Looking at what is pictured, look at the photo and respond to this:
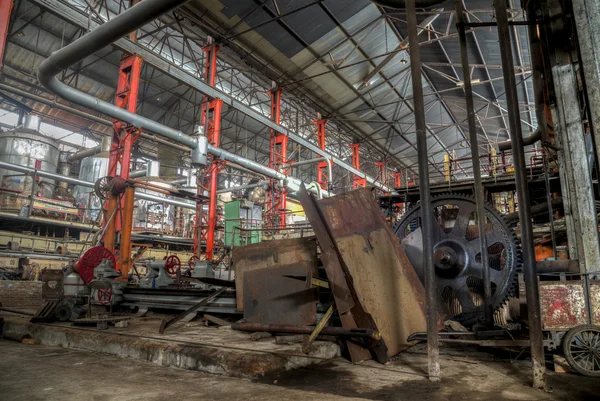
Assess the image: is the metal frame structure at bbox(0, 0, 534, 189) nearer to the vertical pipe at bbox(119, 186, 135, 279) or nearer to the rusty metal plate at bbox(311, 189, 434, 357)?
the vertical pipe at bbox(119, 186, 135, 279)

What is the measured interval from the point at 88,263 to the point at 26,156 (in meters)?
14.1

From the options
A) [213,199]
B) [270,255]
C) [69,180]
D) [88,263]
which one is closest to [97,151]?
[69,180]

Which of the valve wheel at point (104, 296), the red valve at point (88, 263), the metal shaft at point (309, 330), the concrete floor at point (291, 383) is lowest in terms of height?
the concrete floor at point (291, 383)

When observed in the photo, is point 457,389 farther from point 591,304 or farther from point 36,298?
point 36,298

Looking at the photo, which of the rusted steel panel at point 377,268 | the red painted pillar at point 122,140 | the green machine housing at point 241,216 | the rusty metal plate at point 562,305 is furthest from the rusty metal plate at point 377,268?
the green machine housing at point 241,216

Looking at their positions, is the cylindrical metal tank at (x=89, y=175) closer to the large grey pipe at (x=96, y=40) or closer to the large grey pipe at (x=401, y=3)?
the large grey pipe at (x=96, y=40)

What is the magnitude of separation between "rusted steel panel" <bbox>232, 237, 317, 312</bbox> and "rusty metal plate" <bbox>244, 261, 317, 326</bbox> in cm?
30

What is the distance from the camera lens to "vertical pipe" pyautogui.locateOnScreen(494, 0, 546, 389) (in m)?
2.79

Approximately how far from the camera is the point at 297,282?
4277 mm

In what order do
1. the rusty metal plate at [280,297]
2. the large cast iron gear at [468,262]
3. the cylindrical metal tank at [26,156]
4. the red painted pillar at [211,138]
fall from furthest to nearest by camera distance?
1. the cylindrical metal tank at [26,156]
2. the red painted pillar at [211,138]
3. the large cast iron gear at [468,262]
4. the rusty metal plate at [280,297]

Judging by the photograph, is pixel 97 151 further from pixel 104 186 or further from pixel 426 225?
pixel 426 225

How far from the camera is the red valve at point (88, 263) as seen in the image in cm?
670

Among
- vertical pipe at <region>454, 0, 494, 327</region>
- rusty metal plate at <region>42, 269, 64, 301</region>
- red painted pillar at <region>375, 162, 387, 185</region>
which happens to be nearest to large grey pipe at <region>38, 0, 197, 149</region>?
vertical pipe at <region>454, 0, 494, 327</region>

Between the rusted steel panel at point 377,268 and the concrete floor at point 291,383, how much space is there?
1.31ft
